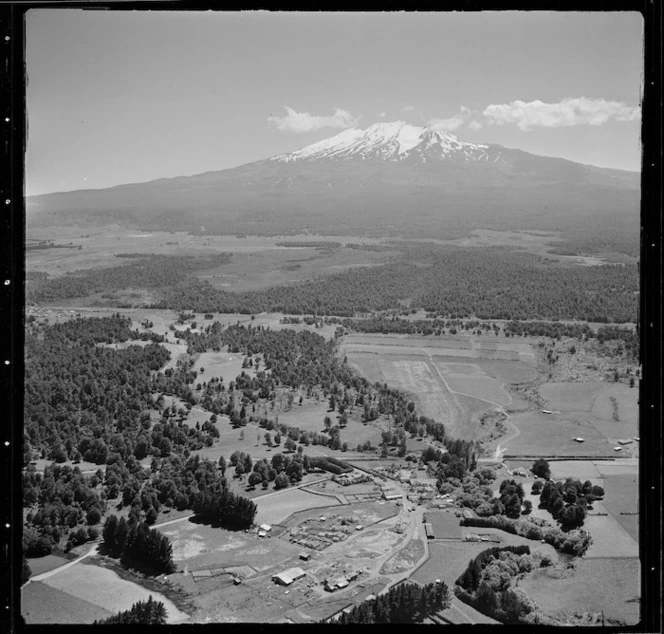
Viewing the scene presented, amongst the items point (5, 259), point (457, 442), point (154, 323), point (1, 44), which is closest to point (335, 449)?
point (457, 442)

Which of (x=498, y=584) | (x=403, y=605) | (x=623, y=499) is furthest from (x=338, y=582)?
(x=623, y=499)

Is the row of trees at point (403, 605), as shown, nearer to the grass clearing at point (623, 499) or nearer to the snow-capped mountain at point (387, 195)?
the grass clearing at point (623, 499)

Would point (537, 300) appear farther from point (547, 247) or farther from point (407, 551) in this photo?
point (407, 551)

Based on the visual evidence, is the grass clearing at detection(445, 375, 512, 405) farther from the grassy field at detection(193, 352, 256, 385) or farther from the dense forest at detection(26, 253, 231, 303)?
the dense forest at detection(26, 253, 231, 303)

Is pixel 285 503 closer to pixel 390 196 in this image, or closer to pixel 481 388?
pixel 481 388

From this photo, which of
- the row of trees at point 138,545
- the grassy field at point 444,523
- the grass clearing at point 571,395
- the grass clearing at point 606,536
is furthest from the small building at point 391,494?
the grass clearing at point 571,395

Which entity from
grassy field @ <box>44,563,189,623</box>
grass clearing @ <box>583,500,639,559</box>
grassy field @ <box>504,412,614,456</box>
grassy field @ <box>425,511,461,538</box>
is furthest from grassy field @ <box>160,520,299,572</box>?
grassy field @ <box>504,412,614,456</box>
